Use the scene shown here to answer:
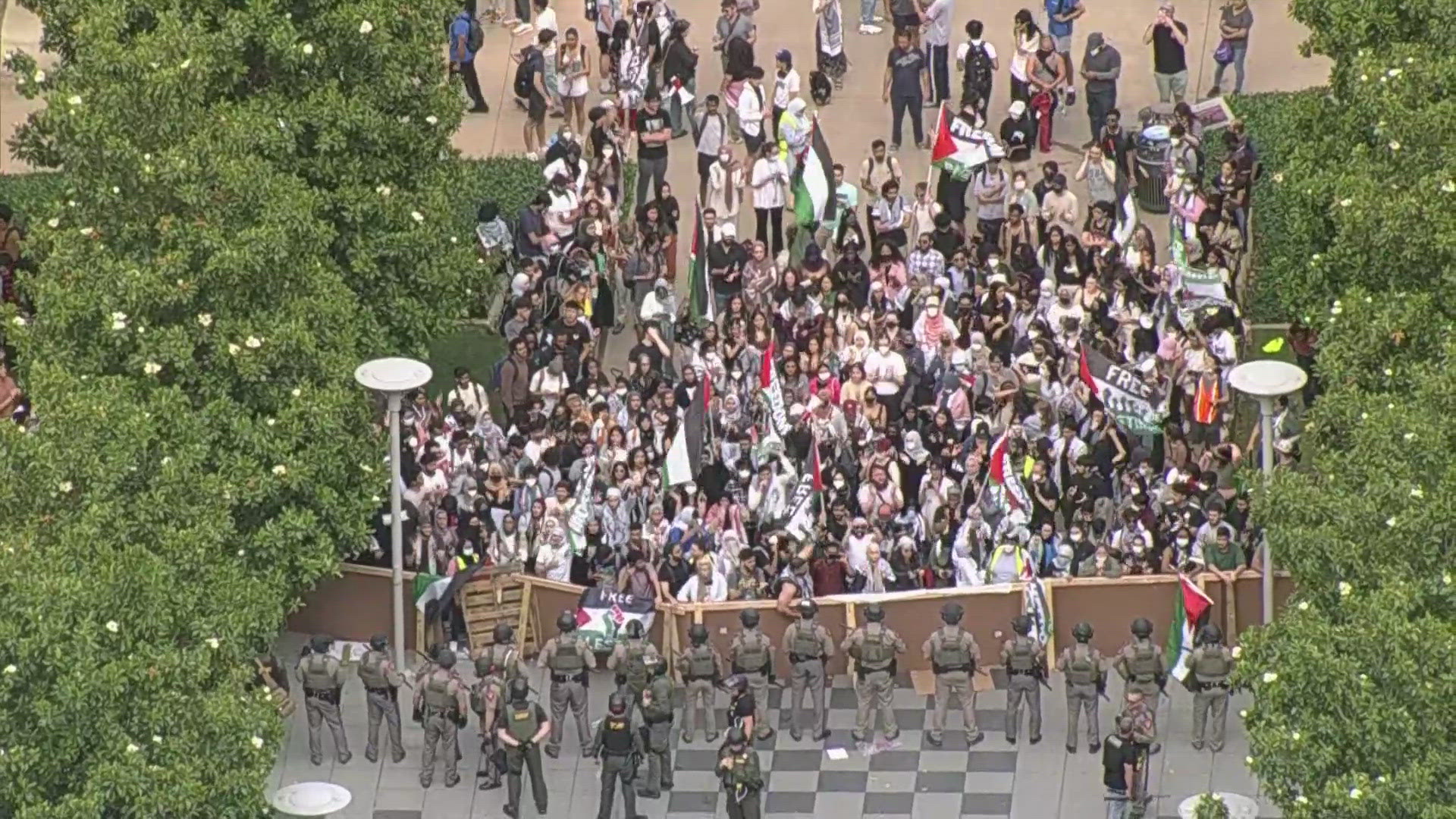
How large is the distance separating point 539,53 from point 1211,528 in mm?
14879

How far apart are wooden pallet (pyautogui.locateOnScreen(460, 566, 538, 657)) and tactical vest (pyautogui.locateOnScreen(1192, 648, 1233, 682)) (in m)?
7.73

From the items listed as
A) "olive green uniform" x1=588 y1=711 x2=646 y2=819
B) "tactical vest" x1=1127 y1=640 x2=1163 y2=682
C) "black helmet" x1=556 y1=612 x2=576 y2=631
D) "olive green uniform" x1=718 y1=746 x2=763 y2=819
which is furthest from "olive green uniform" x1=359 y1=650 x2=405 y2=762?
"tactical vest" x1=1127 y1=640 x2=1163 y2=682

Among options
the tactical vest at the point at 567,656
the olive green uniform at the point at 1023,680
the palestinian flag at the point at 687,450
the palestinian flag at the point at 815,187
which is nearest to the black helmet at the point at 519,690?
the tactical vest at the point at 567,656

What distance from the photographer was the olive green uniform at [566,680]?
40.6 m

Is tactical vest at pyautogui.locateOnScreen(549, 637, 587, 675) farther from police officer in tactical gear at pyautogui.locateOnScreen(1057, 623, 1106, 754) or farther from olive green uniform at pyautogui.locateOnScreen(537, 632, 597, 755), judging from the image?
police officer in tactical gear at pyautogui.locateOnScreen(1057, 623, 1106, 754)

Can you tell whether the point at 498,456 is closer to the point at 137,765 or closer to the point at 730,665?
the point at 730,665

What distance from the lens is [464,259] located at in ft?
143

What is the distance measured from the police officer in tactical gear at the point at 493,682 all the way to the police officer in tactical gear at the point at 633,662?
1.07 m

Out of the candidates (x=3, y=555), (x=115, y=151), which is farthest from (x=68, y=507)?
(x=115, y=151)

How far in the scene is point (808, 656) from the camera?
40531 millimetres

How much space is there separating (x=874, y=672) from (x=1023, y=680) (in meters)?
1.63

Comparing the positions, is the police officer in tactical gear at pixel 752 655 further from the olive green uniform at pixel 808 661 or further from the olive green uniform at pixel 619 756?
the olive green uniform at pixel 619 756

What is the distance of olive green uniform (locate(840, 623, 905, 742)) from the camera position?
4031 cm

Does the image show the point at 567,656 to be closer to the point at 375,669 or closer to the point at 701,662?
the point at 701,662
